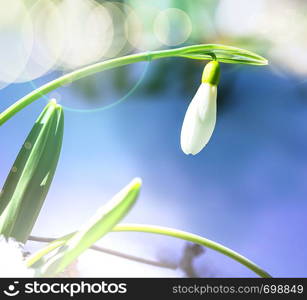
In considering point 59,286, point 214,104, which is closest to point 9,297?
point 59,286

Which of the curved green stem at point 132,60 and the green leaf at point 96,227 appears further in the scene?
the curved green stem at point 132,60

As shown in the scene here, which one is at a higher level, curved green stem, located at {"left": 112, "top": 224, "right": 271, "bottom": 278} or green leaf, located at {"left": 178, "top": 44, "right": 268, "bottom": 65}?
green leaf, located at {"left": 178, "top": 44, "right": 268, "bottom": 65}

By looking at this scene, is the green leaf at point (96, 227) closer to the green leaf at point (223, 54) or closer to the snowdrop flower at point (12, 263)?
the snowdrop flower at point (12, 263)

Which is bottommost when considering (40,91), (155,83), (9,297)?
(9,297)

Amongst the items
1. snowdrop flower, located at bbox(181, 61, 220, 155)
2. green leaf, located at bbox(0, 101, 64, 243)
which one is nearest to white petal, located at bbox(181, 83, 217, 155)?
snowdrop flower, located at bbox(181, 61, 220, 155)

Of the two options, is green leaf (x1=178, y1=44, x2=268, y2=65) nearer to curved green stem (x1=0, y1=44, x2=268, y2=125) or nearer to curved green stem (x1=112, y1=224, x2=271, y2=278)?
curved green stem (x1=0, y1=44, x2=268, y2=125)

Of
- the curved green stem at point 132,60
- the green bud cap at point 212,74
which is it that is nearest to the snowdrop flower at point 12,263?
the curved green stem at point 132,60

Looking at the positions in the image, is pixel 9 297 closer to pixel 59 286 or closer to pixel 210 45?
pixel 59 286
